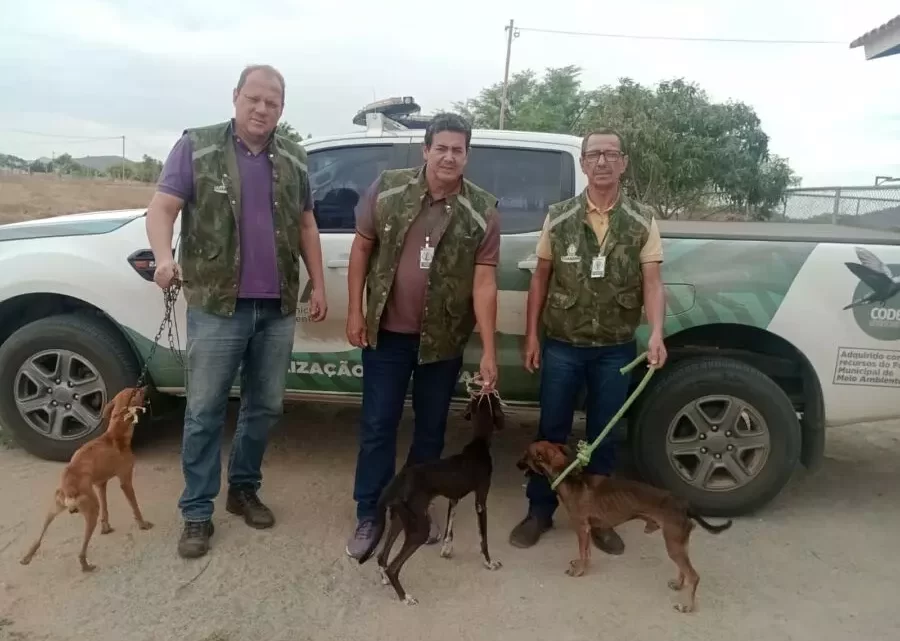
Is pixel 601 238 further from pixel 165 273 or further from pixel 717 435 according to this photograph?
pixel 165 273

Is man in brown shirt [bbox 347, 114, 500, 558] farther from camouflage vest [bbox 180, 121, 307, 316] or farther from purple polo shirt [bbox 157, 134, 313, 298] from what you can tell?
camouflage vest [bbox 180, 121, 307, 316]

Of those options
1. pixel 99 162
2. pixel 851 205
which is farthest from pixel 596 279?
pixel 99 162

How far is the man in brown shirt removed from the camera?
2918mm

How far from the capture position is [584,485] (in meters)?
3.07

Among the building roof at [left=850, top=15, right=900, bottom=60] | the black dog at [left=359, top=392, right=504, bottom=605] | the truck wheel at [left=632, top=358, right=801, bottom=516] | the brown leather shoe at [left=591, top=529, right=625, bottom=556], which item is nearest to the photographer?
the black dog at [left=359, top=392, right=504, bottom=605]

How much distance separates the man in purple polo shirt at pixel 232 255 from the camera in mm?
2910

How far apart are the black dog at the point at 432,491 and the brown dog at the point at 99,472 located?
1124mm

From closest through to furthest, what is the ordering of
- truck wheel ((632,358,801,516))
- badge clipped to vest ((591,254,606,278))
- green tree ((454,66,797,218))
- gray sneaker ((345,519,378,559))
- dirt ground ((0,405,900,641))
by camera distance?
dirt ground ((0,405,900,641)) < badge clipped to vest ((591,254,606,278)) < gray sneaker ((345,519,378,559)) < truck wheel ((632,358,801,516)) < green tree ((454,66,797,218))

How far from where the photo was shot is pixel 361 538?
3227 millimetres

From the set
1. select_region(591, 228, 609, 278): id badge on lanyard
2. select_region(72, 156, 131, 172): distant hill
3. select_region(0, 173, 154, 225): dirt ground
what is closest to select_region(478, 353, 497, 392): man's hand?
select_region(591, 228, 609, 278): id badge on lanyard

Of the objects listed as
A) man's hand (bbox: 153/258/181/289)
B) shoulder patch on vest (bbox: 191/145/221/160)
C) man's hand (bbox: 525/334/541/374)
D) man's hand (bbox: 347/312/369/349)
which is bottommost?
man's hand (bbox: 525/334/541/374)

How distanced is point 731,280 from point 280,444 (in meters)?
2.85

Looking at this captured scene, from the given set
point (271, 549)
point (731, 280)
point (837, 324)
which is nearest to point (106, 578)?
point (271, 549)

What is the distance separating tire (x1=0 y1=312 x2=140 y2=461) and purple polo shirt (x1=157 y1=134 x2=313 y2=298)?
1.29m
